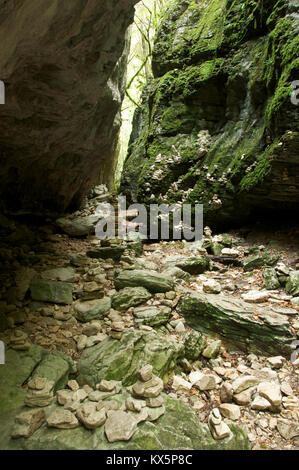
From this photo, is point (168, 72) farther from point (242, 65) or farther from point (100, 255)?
point (100, 255)

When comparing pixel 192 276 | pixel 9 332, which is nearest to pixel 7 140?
pixel 9 332

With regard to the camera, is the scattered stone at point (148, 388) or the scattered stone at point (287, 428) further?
the scattered stone at point (148, 388)

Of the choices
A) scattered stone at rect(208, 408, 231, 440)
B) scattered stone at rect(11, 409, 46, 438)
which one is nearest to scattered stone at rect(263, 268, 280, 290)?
scattered stone at rect(208, 408, 231, 440)

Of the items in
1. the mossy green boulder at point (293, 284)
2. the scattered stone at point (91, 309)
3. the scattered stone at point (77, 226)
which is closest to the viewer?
the scattered stone at point (91, 309)

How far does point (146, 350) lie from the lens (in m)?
2.51

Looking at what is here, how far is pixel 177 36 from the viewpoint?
7.39m

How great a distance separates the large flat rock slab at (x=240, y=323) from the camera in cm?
268

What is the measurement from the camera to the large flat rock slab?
2676mm

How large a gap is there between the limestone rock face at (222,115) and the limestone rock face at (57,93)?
198cm

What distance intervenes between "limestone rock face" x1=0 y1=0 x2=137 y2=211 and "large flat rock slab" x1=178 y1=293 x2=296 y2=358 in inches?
127

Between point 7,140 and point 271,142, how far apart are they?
15.7 ft

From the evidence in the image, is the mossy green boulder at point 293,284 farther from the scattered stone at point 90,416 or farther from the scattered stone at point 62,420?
the scattered stone at point 62,420

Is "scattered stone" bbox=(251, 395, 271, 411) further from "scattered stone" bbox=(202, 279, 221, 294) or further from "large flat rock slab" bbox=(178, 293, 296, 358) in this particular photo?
"scattered stone" bbox=(202, 279, 221, 294)

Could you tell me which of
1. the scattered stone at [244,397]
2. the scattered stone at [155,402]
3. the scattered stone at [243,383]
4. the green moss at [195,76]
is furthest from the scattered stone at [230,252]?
the green moss at [195,76]
